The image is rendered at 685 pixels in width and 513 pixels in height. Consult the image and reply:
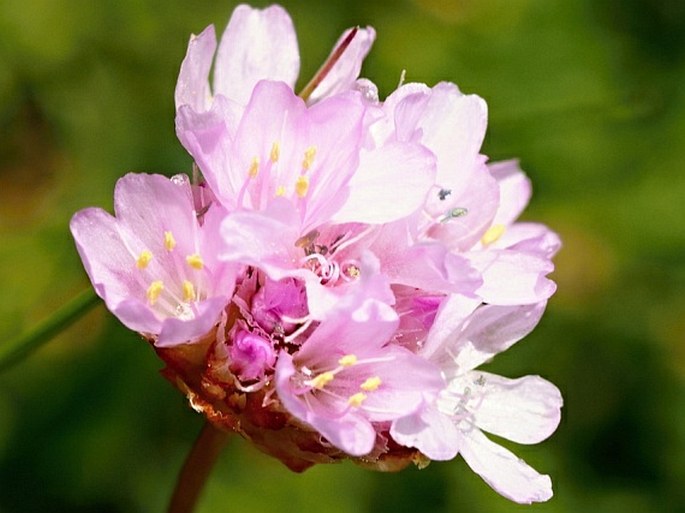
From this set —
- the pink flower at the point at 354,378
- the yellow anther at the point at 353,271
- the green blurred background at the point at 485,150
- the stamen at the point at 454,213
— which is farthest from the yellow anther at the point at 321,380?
the green blurred background at the point at 485,150

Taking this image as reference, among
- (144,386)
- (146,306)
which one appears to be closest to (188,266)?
(146,306)

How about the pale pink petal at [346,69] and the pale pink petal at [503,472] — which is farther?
the pale pink petal at [346,69]

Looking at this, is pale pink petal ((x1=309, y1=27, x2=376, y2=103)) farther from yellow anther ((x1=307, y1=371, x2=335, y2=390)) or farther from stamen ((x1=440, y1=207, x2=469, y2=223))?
yellow anther ((x1=307, y1=371, x2=335, y2=390))

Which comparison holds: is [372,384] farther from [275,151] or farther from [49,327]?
[49,327]

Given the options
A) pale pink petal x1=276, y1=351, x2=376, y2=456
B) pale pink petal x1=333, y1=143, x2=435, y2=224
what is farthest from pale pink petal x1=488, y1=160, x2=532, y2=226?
pale pink petal x1=276, y1=351, x2=376, y2=456

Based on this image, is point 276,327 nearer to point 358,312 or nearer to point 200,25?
point 358,312

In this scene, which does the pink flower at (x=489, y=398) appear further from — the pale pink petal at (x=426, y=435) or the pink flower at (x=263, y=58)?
the pink flower at (x=263, y=58)
